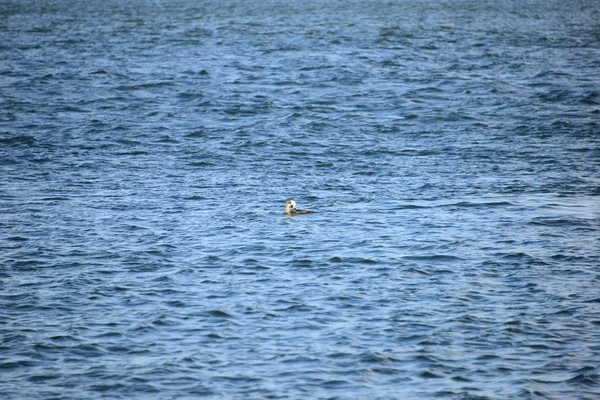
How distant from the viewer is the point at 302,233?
24.2 meters

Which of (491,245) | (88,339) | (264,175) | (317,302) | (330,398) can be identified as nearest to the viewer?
(330,398)

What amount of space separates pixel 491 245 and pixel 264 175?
9480mm

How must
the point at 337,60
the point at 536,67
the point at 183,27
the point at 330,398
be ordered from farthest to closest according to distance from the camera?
the point at 183,27, the point at 337,60, the point at 536,67, the point at 330,398

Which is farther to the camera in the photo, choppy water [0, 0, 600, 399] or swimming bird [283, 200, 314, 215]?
swimming bird [283, 200, 314, 215]

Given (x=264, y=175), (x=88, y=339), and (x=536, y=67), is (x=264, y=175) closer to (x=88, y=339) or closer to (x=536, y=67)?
(x=88, y=339)

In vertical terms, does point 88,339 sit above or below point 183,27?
below

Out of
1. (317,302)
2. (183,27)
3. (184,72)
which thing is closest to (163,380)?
(317,302)

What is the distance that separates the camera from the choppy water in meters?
16.5

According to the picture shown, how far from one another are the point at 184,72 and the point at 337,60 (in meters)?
10.5

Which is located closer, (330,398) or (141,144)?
(330,398)

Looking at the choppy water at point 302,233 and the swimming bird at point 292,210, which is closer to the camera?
the choppy water at point 302,233

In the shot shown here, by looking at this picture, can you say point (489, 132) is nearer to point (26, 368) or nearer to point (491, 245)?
point (491, 245)

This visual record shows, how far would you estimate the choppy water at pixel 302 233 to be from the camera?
650 inches

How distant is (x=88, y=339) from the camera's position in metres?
17.6
